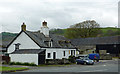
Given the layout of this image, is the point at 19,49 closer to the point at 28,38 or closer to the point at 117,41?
the point at 28,38

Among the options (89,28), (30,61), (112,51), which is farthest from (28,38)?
(89,28)

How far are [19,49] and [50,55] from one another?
643 centimetres

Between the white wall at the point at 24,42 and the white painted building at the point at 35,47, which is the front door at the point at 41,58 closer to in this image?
the white painted building at the point at 35,47

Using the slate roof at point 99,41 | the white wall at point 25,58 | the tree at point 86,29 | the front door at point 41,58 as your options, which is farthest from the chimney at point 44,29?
the tree at point 86,29

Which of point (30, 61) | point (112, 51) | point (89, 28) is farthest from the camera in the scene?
point (89, 28)

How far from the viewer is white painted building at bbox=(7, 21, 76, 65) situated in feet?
115

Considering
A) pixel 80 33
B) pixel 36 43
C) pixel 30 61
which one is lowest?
pixel 30 61

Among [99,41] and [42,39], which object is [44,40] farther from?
[99,41]

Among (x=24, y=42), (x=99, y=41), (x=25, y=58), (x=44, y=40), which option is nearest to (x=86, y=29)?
(x=99, y=41)

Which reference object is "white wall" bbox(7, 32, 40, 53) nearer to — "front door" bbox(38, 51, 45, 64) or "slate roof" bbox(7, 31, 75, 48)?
"slate roof" bbox(7, 31, 75, 48)

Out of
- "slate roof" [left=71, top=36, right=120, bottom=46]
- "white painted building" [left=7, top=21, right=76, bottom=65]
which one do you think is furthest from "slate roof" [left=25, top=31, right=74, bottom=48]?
"slate roof" [left=71, top=36, right=120, bottom=46]

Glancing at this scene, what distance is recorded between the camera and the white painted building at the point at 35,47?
34947 mm

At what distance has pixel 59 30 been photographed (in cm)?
13138

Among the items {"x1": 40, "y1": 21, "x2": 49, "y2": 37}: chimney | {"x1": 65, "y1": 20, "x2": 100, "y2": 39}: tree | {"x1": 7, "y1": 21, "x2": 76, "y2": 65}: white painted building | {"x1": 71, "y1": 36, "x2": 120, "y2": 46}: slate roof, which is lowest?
{"x1": 7, "y1": 21, "x2": 76, "y2": 65}: white painted building
